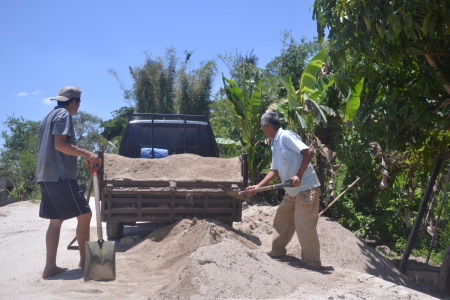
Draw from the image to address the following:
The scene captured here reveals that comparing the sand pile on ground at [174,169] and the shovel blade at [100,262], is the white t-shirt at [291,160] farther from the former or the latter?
the shovel blade at [100,262]

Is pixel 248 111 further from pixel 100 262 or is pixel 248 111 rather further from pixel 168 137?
pixel 100 262

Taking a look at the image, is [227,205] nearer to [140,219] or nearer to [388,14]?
[140,219]

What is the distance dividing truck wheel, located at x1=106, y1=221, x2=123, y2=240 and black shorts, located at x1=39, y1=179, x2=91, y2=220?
6.32 feet

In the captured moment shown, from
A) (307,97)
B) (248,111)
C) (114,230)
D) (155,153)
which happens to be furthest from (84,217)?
(248,111)

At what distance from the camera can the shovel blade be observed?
515cm

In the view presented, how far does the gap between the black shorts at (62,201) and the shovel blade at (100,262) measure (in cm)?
51

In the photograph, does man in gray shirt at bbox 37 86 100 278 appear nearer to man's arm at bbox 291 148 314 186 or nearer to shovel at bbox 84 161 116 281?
shovel at bbox 84 161 116 281

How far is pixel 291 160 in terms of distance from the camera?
19.4 ft

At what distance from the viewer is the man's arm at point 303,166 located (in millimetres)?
5637

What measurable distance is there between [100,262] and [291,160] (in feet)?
7.68

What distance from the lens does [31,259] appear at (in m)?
6.67

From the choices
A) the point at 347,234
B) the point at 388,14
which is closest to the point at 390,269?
the point at 347,234

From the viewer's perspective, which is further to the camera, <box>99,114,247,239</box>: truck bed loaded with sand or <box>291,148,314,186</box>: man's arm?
<box>99,114,247,239</box>: truck bed loaded with sand

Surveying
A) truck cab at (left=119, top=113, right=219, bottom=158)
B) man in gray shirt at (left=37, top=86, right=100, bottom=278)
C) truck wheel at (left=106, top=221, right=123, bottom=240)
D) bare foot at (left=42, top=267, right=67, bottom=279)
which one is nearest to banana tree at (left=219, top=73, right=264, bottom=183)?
truck cab at (left=119, top=113, right=219, bottom=158)
